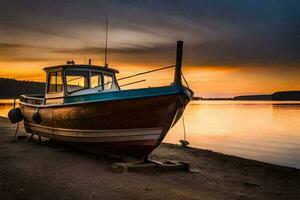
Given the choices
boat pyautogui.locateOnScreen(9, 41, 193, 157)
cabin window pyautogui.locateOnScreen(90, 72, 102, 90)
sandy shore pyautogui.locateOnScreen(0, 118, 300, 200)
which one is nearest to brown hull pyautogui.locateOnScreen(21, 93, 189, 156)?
boat pyautogui.locateOnScreen(9, 41, 193, 157)

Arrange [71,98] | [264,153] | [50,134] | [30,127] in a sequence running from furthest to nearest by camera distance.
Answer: [264,153], [30,127], [50,134], [71,98]

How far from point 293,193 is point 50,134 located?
9.18 m

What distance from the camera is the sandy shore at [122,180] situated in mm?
7462

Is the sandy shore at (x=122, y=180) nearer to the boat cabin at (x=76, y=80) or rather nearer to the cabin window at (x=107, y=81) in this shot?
the boat cabin at (x=76, y=80)

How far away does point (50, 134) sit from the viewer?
45.1 feet

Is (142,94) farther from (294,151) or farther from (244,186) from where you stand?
(294,151)

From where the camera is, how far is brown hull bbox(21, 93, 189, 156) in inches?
389

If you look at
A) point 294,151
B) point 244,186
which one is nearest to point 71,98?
point 244,186

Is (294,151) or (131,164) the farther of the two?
(294,151)

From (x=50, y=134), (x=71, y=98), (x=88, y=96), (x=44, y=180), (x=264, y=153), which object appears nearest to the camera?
(x=44, y=180)

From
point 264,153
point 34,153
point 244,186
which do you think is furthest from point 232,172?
point 264,153

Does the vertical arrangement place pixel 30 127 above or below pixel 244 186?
above

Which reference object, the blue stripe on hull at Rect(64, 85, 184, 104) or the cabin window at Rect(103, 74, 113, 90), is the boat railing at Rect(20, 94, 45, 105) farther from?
the blue stripe on hull at Rect(64, 85, 184, 104)

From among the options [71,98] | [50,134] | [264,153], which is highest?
[71,98]
